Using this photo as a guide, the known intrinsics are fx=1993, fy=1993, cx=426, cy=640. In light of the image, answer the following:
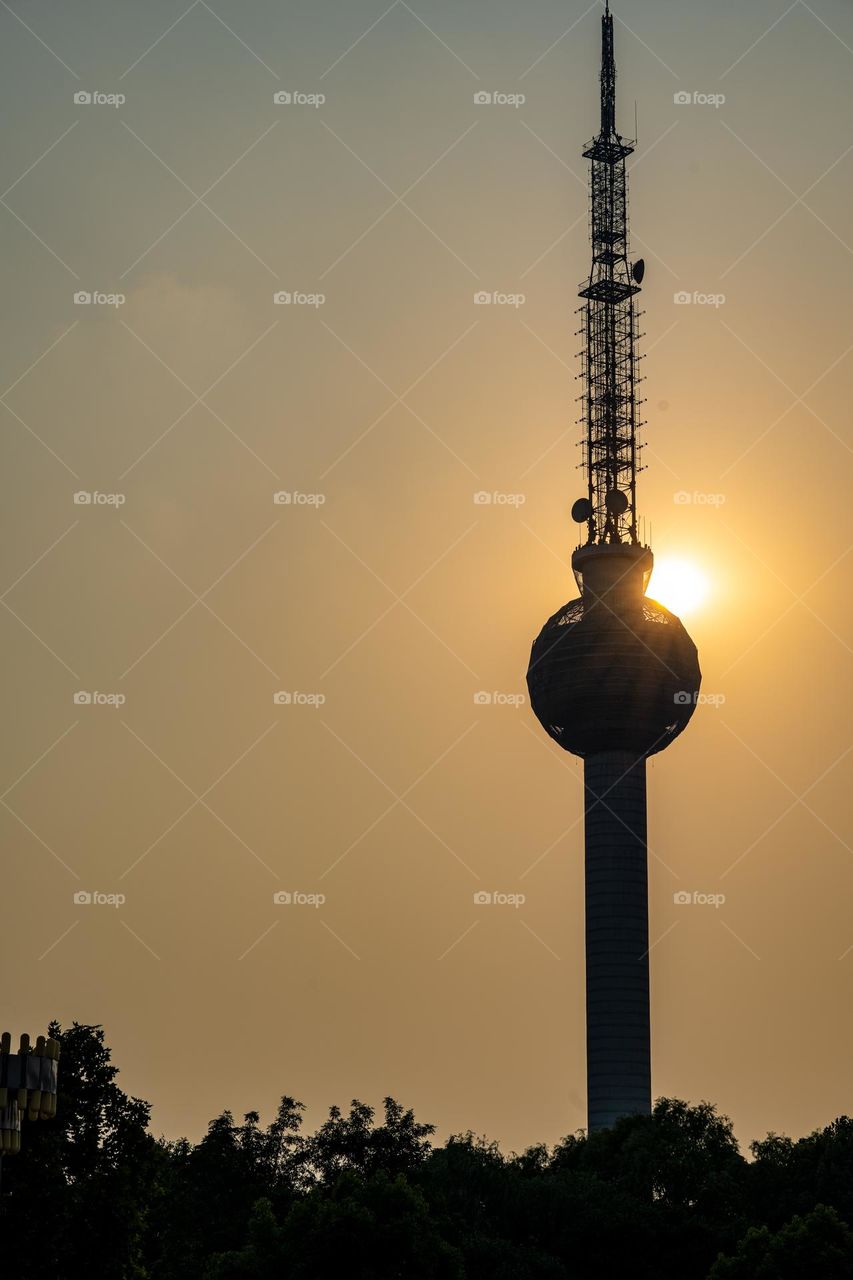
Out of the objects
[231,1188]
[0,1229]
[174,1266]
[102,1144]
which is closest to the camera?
[0,1229]

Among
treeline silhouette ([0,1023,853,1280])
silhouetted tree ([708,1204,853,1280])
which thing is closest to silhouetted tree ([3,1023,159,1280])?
treeline silhouette ([0,1023,853,1280])

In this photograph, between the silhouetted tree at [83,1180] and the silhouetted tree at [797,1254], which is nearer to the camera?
the silhouetted tree at [83,1180]

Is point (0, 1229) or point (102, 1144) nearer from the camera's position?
point (0, 1229)

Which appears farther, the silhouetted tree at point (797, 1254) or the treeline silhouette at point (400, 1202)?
the silhouetted tree at point (797, 1254)

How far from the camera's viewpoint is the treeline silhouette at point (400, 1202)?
88.5 meters

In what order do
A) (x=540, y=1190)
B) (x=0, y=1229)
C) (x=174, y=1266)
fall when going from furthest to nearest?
(x=540, y=1190)
(x=174, y=1266)
(x=0, y=1229)

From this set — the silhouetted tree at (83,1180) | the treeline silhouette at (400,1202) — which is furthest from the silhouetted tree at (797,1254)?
the silhouetted tree at (83,1180)

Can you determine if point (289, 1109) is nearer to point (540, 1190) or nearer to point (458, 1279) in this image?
point (540, 1190)

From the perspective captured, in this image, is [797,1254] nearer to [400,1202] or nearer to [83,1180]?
[400,1202]

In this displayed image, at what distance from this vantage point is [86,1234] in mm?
87562

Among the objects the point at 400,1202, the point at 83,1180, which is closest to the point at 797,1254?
the point at 400,1202

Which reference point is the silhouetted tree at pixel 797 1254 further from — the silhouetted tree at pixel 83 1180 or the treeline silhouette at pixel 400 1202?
the silhouetted tree at pixel 83 1180

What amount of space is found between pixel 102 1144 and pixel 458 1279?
19597 mm

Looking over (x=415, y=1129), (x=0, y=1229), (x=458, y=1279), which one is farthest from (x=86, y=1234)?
(x=415, y=1129)
